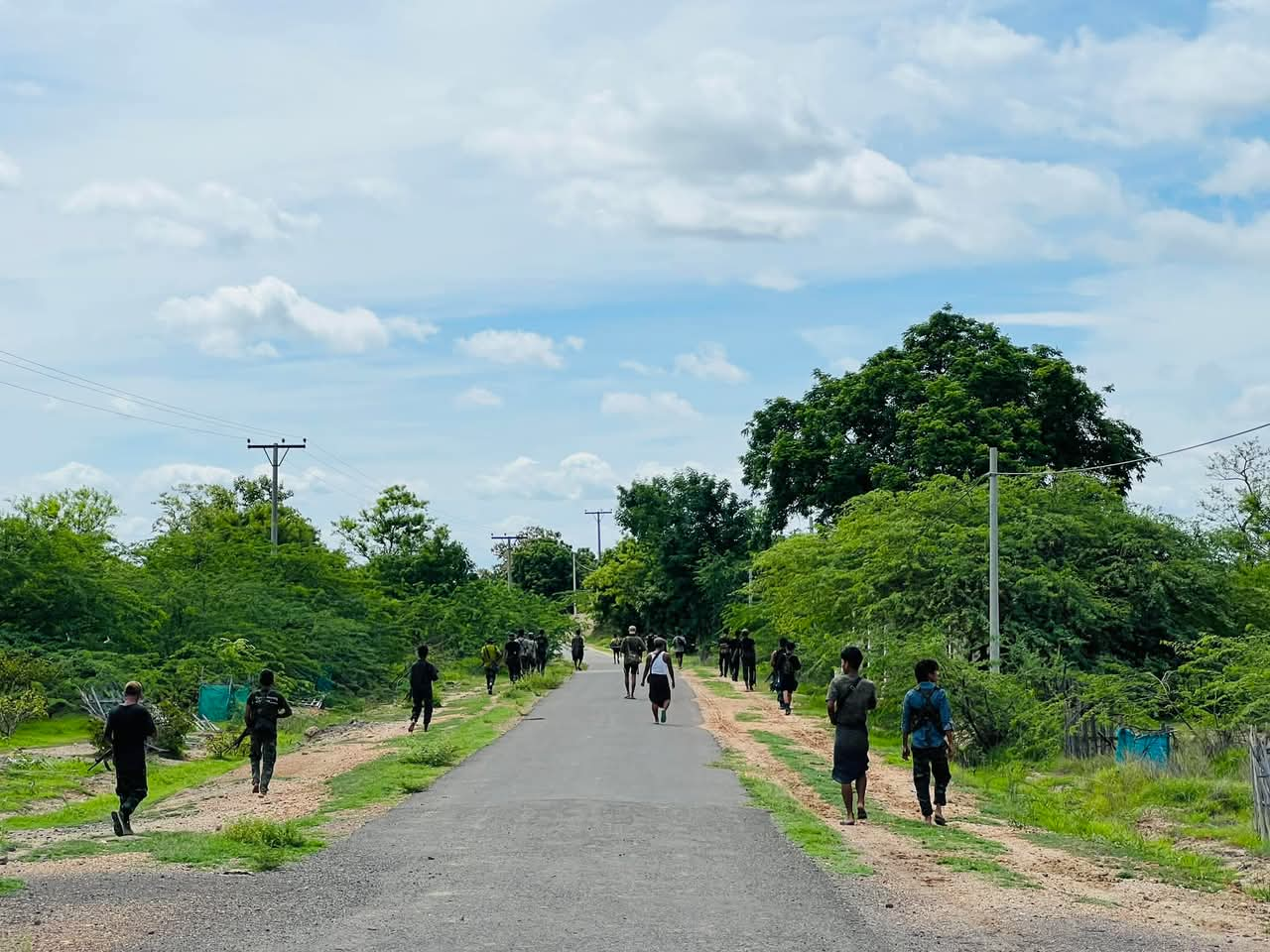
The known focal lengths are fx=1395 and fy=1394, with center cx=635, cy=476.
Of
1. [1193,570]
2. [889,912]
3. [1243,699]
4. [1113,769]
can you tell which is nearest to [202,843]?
[889,912]

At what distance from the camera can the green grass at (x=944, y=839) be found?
38.1ft

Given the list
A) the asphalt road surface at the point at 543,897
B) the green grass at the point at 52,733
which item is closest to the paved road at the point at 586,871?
the asphalt road surface at the point at 543,897

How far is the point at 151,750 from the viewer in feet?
77.7

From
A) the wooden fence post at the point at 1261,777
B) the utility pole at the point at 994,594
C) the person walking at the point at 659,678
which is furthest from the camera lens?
the person walking at the point at 659,678

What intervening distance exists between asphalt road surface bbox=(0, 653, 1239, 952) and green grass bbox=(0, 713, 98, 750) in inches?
484

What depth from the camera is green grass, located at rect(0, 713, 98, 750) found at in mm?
24500

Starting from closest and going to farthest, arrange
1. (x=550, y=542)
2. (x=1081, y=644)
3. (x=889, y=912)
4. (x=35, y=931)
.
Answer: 1. (x=35, y=931)
2. (x=889, y=912)
3. (x=1081, y=644)
4. (x=550, y=542)

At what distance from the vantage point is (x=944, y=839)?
13406mm

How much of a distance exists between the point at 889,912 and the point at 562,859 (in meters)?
3.06

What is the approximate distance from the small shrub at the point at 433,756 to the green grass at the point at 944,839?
5.04 meters

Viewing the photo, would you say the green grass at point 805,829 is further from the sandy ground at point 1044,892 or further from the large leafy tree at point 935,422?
the large leafy tree at point 935,422

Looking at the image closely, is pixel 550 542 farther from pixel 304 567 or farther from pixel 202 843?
pixel 202 843

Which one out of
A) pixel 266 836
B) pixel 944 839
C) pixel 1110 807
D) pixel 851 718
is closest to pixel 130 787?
pixel 266 836

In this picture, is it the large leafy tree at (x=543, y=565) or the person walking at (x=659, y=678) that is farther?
the large leafy tree at (x=543, y=565)
